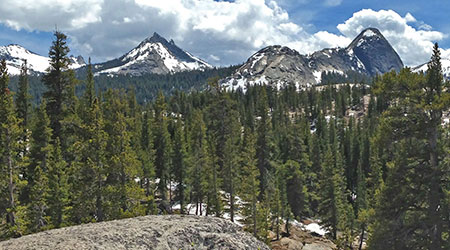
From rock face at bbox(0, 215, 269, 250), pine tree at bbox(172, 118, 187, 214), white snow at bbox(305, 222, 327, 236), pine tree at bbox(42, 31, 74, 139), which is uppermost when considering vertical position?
pine tree at bbox(42, 31, 74, 139)

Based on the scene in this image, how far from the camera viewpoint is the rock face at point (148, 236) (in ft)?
37.2

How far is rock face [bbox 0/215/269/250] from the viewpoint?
11.3 meters

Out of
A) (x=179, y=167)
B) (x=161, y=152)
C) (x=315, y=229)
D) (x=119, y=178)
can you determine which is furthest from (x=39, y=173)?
(x=315, y=229)

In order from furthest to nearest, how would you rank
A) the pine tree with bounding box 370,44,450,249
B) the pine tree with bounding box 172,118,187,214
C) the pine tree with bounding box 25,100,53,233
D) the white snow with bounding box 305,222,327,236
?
the white snow with bounding box 305,222,327,236
the pine tree with bounding box 172,118,187,214
the pine tree with bounding box 25,100,53,233
the pine tree with bounding box 370,44,450,249

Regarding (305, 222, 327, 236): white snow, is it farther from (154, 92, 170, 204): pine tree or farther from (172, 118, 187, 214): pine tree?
(154, 92, 170, 204): pine tree

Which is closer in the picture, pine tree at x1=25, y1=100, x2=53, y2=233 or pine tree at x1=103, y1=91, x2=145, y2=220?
pine tree at x1=103, y1=91, x2=145, y2=220

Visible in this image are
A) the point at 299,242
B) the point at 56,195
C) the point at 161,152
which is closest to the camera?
the point at 56,195

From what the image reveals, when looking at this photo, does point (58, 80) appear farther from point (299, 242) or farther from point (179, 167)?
point (299, 242)

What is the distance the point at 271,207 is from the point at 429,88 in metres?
30.8

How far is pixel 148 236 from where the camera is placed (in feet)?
41.2

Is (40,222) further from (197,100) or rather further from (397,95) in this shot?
(197,100)

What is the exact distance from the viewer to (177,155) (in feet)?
164

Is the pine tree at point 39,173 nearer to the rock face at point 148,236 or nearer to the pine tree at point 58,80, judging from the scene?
the pine tree at point 58,80

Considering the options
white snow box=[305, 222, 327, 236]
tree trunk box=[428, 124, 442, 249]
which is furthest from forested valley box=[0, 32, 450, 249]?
white snow box=[305, 222, 327, 236]
